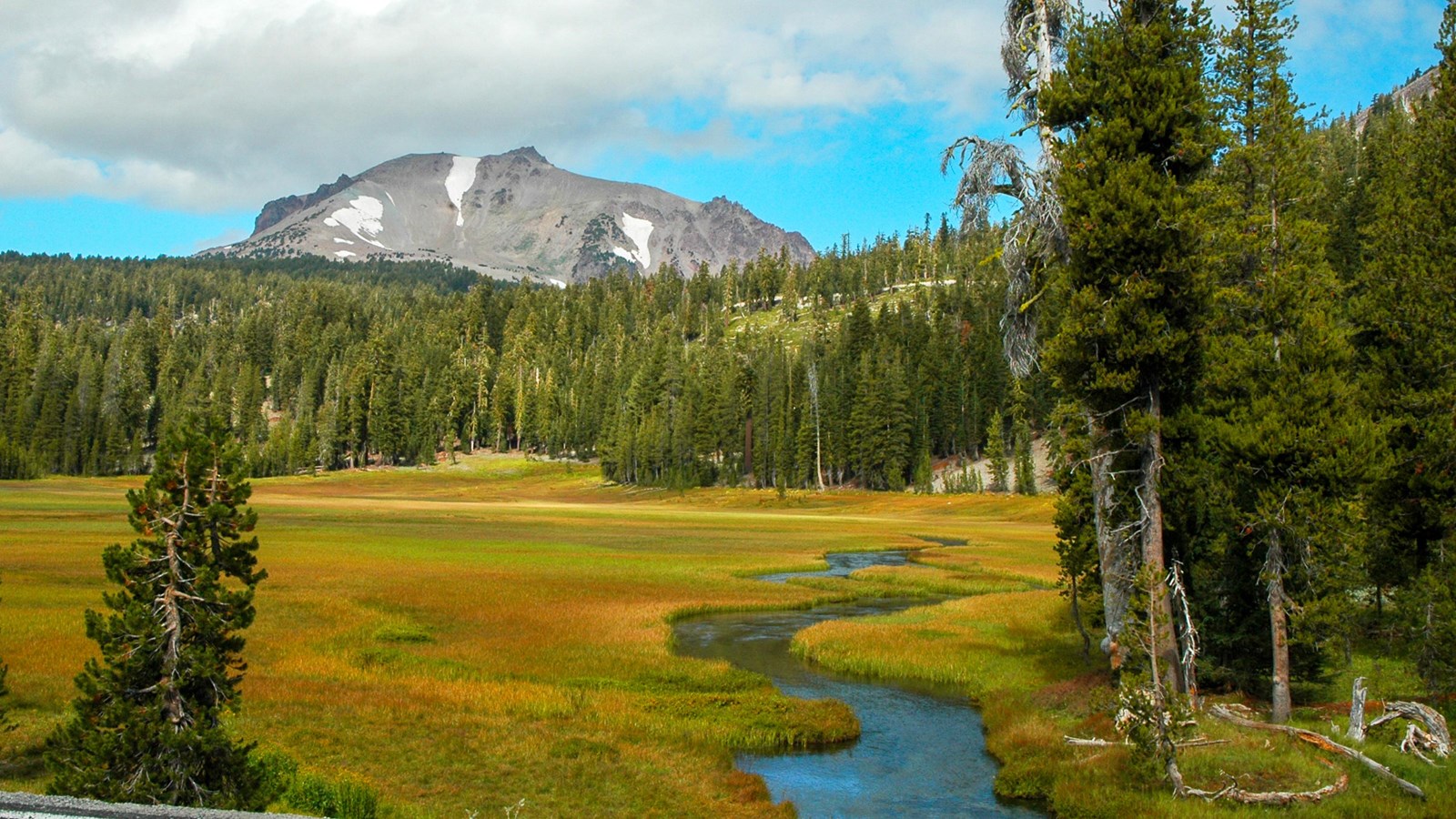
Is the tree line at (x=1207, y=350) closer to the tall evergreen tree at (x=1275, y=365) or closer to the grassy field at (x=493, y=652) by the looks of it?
the tall evergreen tree at (x=1275, y=365)

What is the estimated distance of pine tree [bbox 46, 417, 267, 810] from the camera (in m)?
10.9

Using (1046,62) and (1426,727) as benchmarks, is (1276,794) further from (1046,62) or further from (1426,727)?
(1046,62)

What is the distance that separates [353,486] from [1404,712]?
13927 centimetres

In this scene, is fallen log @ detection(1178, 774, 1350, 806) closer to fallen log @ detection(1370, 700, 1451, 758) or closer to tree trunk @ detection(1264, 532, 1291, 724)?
fallen log @ detection(1370, 700, 1451, 758)

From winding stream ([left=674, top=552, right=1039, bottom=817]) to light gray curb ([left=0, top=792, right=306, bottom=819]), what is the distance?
38.6ft

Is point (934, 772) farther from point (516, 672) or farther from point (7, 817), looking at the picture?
point (7, 817)

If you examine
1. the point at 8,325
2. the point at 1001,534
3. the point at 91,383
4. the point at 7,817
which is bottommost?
the point at 1001,534

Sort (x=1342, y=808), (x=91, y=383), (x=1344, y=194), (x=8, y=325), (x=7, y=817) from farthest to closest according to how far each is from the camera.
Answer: (x=8, y=325), (x=91, y=383), (x=1344, y=194), (x=1342, y=808), (x=7, y=817)

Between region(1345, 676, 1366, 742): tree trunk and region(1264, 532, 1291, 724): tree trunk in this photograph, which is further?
region(1264, 532, 1291, 724): tree trunk

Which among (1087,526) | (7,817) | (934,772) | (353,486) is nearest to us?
(7,817)

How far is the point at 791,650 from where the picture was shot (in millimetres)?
29328

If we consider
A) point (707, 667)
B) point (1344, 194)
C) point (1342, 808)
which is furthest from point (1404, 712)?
point (1344, 194)

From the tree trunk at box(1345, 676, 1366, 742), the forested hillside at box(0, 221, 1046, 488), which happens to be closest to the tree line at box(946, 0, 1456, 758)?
the tree trunk at box(1345, 676, 1366, 742)

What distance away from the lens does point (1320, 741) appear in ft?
50.7
